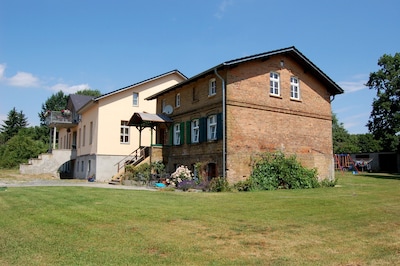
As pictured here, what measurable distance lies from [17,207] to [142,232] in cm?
537

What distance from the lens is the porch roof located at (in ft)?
80.8

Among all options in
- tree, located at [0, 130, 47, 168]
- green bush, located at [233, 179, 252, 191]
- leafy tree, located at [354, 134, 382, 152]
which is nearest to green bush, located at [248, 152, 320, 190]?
green bush, located at [233, 179, 252, 191]

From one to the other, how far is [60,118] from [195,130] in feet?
75.6

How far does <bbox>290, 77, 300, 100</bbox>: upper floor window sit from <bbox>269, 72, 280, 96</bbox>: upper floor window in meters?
1.21

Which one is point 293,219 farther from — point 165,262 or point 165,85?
point 165,85

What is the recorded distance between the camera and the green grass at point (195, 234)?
18.7 feet

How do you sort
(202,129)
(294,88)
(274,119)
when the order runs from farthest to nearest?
1. (294,88)
2. (202,129)
3. (274,119)

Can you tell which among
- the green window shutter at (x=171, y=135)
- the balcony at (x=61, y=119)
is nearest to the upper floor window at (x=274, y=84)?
the green window shutter at (x=171, y=135)

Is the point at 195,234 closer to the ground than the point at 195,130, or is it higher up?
closer to the ground

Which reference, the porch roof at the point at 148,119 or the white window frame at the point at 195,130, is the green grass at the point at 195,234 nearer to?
the white window frame at the point at 195,130

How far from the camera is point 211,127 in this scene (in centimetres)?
2112

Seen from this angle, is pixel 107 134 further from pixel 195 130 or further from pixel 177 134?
pixel 195 130

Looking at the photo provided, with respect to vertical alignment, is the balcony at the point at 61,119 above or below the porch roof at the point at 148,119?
above

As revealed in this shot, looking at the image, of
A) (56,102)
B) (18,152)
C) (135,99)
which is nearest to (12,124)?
(56,102)
